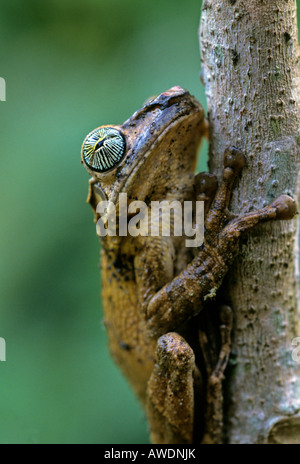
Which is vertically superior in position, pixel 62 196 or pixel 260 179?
pixel 62 196

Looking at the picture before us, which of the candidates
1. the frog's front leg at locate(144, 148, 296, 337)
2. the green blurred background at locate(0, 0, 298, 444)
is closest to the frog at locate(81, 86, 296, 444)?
the frog's front leg at locate(144, 148, 296, 337)

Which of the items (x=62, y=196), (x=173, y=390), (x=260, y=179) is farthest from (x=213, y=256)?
(x=62, y=196)

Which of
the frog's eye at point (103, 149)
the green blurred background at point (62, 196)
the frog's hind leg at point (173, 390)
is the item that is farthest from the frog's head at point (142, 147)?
the green blurred background at point (62, 196)

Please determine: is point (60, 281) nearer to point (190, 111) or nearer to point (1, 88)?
point (1, 88)

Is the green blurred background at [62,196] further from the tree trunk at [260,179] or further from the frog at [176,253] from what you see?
the tree trunk at [260,179]

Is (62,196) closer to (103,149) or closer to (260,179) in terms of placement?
(103,149)

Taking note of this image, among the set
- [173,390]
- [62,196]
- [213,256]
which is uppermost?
[62,196]
